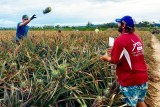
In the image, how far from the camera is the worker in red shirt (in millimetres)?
5863

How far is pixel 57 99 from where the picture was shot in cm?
588

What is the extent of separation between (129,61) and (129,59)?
0.03 metres

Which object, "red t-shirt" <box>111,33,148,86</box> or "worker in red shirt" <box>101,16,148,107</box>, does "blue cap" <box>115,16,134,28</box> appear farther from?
"red t-shirt" <box>111,33,148,86</box>

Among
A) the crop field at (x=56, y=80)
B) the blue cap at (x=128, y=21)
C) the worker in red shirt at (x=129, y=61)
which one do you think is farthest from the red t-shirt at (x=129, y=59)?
the crop field at (x=56, y=80)

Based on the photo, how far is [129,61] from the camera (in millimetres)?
5891

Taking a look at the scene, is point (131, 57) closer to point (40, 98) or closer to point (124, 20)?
point (124, 20)

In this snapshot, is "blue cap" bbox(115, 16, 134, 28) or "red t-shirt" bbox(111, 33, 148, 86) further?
"blue cap" bbox(115, 16, 134, 28)

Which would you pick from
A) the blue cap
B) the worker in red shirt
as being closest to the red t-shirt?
the worker in red shirt

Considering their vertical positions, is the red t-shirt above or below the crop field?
above

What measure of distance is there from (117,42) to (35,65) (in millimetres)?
2006

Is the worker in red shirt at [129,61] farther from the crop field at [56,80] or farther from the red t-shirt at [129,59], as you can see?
the crop field at [56,80]

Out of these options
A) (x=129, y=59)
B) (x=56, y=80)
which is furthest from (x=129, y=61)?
(x=56, y=80)

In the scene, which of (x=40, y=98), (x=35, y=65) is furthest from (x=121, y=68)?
(x=35, y=65)

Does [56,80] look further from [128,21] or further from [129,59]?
[128,21]
